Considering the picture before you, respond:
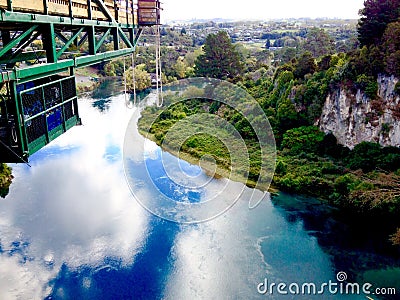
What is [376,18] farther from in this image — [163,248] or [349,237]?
[163,248]

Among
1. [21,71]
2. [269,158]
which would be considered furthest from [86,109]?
[21,71]

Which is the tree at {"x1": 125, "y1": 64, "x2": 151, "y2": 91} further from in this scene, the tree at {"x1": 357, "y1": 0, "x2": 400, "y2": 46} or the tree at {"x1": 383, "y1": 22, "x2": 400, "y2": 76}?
the tree at {"x1": 383, "y1": 22, "x2": 400, "y2": 76}

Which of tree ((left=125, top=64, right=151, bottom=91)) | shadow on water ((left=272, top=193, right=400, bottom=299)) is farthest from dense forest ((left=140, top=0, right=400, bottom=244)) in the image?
tree ((left=125, top=64, right=151, bottom=91))

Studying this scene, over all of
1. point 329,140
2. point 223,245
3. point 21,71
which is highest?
point 21,71

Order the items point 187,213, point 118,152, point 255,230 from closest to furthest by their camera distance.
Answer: point 255,230
point 187,213
point 118,152

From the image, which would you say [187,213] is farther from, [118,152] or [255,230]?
[118,152]

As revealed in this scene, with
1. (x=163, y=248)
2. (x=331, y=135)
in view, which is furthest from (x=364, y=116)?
(x=163, y=248)
